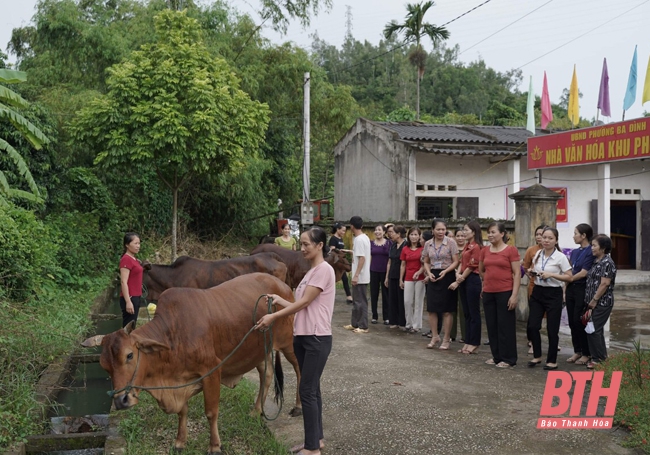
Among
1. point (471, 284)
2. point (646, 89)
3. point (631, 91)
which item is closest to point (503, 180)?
point (631, 91)

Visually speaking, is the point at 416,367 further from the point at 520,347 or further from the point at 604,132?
the point at 604,132

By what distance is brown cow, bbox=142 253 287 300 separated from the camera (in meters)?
8.20

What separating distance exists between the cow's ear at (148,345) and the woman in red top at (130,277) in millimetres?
2678

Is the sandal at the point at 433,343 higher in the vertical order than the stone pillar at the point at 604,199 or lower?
lower

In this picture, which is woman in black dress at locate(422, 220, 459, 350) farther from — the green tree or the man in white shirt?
the green tree

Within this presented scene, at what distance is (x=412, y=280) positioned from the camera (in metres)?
9.70

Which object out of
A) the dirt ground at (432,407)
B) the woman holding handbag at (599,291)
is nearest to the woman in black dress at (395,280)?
the dirt ground at (432,407)

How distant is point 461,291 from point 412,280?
40.9 inches

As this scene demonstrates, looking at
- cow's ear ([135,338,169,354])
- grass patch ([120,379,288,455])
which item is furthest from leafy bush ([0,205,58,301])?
cow's ear ([135,338,169,354])

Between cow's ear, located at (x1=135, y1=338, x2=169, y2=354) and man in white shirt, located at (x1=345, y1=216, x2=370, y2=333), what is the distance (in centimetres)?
518

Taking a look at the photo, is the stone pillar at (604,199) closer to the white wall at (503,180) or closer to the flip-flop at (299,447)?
the white wall at (503,180)

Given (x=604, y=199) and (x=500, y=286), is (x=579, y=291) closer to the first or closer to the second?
(x=500, y=286)

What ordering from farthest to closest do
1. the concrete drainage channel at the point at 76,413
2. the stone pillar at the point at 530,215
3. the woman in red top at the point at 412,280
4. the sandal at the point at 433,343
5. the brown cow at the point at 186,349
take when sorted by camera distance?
the stone pillar at the point at 530,215 → the woman in red top at the point at 412,280 → the sandal at the point at 433,343 → the concrete drainage channel at the point at 76,413 → the brown cow at the point at 186,349

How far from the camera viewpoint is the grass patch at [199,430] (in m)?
5.08
